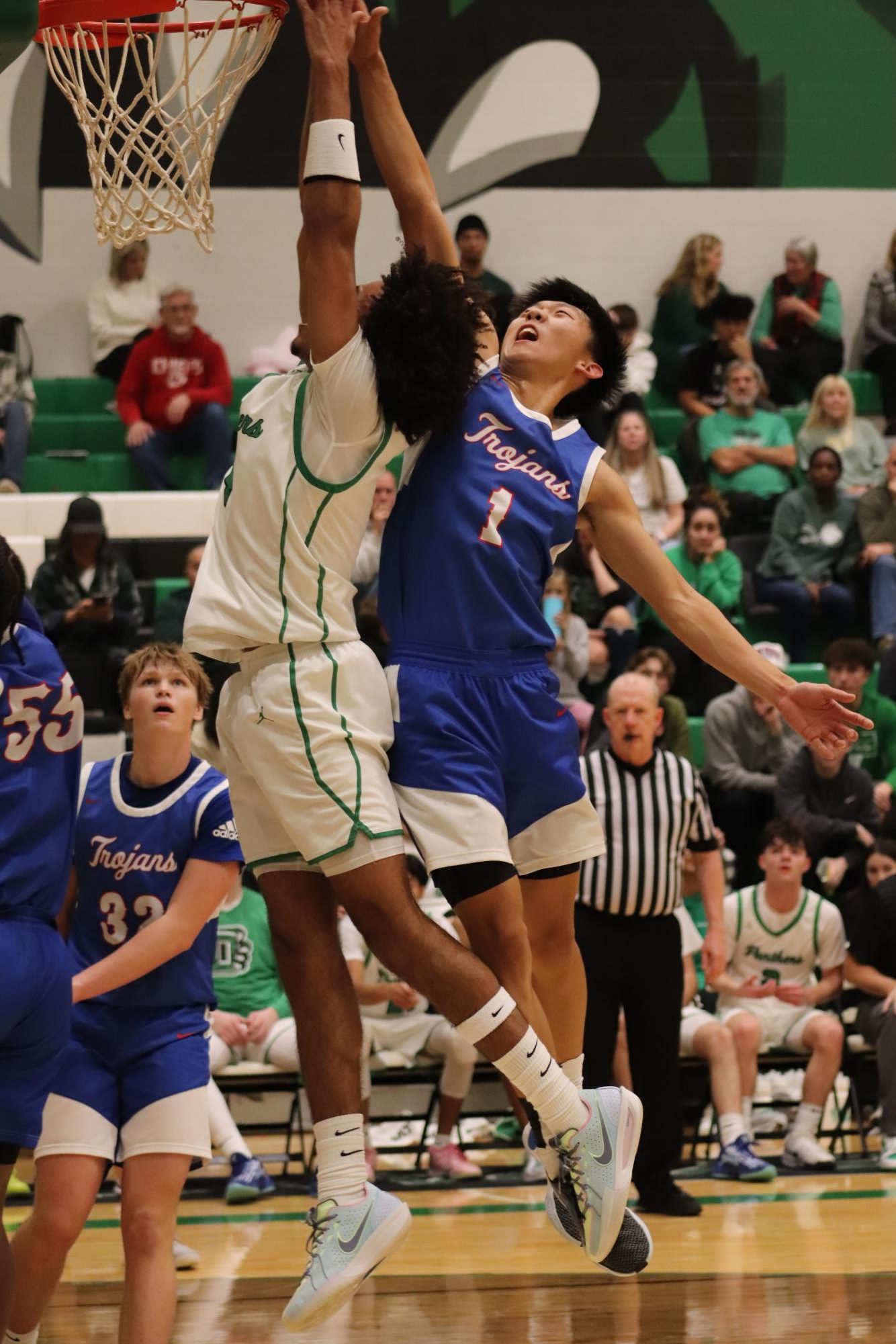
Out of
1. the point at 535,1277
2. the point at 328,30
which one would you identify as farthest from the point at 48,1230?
the point at 328,30

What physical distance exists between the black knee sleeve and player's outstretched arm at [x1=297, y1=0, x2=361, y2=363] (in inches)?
44.5

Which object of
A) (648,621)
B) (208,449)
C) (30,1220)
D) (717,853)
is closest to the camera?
(30,1220)

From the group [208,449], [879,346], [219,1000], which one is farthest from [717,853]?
[879,346]

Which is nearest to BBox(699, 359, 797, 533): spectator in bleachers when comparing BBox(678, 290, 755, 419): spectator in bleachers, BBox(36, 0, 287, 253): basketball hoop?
BBox(678, 290, 755, 419): spectator in bleachers

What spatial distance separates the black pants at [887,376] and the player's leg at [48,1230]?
10.2 metres

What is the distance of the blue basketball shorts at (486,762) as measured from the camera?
3.86 metres

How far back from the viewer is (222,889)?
459 centimetres

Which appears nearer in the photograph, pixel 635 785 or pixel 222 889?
pixel 222 889

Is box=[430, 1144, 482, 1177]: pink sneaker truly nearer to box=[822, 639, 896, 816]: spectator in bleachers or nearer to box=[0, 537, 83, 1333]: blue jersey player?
box=[822, 639, 896, 816]: spectator in bleachers

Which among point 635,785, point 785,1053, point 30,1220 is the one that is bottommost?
point 785,1053

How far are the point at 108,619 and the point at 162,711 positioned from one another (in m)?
4.90

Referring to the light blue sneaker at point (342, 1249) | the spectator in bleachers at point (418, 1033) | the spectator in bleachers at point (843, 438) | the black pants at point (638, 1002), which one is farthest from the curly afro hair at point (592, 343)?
the spectator in bleachers at point (843, 438)

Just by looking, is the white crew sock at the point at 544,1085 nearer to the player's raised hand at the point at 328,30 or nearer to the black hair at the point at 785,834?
the player's raised hand at the point at 328,30

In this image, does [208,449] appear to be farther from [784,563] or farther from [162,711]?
[162,711]
